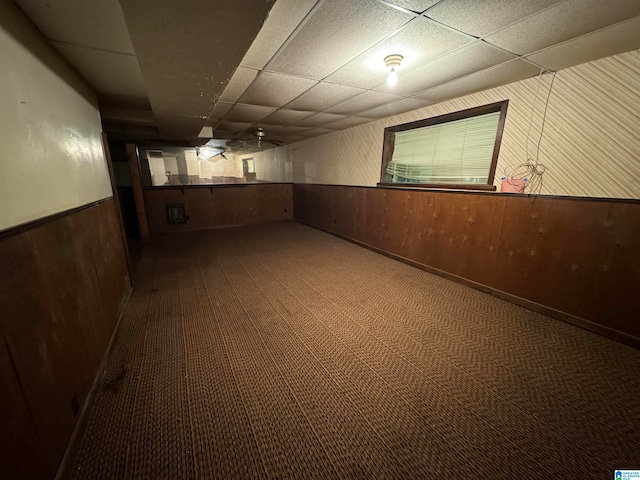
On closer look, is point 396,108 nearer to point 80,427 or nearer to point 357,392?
point 357,392

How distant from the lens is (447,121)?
3.02 metres

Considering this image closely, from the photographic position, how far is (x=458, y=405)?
4.59 ft

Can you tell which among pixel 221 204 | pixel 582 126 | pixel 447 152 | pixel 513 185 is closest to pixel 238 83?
pixel 447 152

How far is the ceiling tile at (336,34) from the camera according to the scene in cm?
135

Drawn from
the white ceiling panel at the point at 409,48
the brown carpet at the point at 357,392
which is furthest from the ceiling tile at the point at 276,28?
the brown carpet at the point at 357,392

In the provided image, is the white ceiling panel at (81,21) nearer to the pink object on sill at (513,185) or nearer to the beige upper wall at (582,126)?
the beige upper wall at (582,126)

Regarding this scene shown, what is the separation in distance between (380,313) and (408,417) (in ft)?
3.34

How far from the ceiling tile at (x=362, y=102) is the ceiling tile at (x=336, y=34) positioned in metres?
0.84

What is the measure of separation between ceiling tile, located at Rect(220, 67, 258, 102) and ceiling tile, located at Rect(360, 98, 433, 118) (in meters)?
1.69

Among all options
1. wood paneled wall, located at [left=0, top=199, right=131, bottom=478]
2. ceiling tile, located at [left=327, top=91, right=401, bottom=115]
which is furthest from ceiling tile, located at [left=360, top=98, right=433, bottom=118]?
wood paneled wall, located at [left=0, top=199, right=131, bottom=478]

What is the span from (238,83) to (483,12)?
2014mm

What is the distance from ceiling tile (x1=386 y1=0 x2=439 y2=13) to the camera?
127 cm

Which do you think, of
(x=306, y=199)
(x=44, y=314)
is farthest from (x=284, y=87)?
(x=306, y=199)

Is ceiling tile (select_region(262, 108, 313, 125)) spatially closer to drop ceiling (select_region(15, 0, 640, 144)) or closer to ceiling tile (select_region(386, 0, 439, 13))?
drop ceiling (select_region(15, 0, 640, 144))
